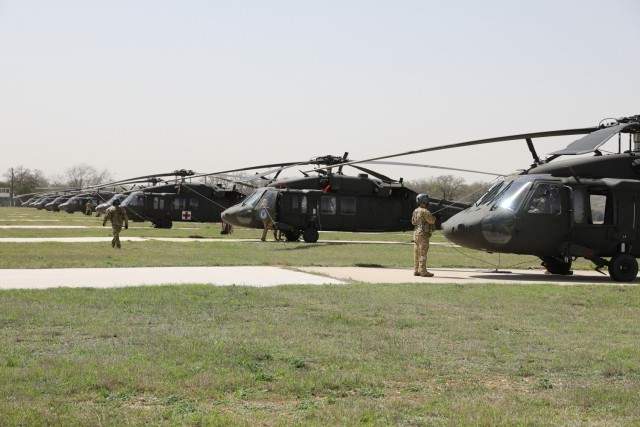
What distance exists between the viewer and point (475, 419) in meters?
5.09

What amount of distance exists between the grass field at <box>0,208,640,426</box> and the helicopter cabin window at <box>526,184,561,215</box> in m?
3.48

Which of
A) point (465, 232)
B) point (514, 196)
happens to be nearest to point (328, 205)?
point (465, 232)

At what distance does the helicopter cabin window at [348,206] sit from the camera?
2909cm

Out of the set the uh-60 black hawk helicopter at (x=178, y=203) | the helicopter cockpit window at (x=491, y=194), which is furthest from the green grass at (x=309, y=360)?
the uh-60 black hawk helicopter at (x=178, y=203)

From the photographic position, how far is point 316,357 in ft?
22.8

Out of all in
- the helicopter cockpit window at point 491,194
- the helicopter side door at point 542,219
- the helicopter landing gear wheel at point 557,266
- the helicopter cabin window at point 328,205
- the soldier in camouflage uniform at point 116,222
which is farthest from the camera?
the helicopter cabin window at point 328,205

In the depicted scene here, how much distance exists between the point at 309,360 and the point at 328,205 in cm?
2210

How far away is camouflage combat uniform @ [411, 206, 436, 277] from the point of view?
15.8 meters

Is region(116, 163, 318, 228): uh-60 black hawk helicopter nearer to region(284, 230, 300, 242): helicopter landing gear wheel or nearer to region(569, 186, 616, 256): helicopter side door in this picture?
region(284, 230, 300, 242): helicopter landing gear wheel

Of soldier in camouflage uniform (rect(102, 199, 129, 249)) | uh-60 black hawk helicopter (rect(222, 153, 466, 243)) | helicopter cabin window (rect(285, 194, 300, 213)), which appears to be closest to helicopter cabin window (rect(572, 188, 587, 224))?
uh-60 black hawk helicopter (rect(222, 153, 466, 243))

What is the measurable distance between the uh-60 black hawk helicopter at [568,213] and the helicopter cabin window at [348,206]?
1285 centimetres

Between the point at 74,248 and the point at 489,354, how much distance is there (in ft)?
57.1

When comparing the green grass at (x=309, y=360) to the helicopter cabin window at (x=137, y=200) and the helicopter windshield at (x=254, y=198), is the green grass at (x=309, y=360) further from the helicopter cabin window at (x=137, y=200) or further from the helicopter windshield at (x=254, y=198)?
the helicopter cabin window at (x=137, y=200)

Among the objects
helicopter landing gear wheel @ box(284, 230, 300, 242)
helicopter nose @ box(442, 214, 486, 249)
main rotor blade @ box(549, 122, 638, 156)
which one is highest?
main rotor blade @ box(549, 122, 638, 156)
